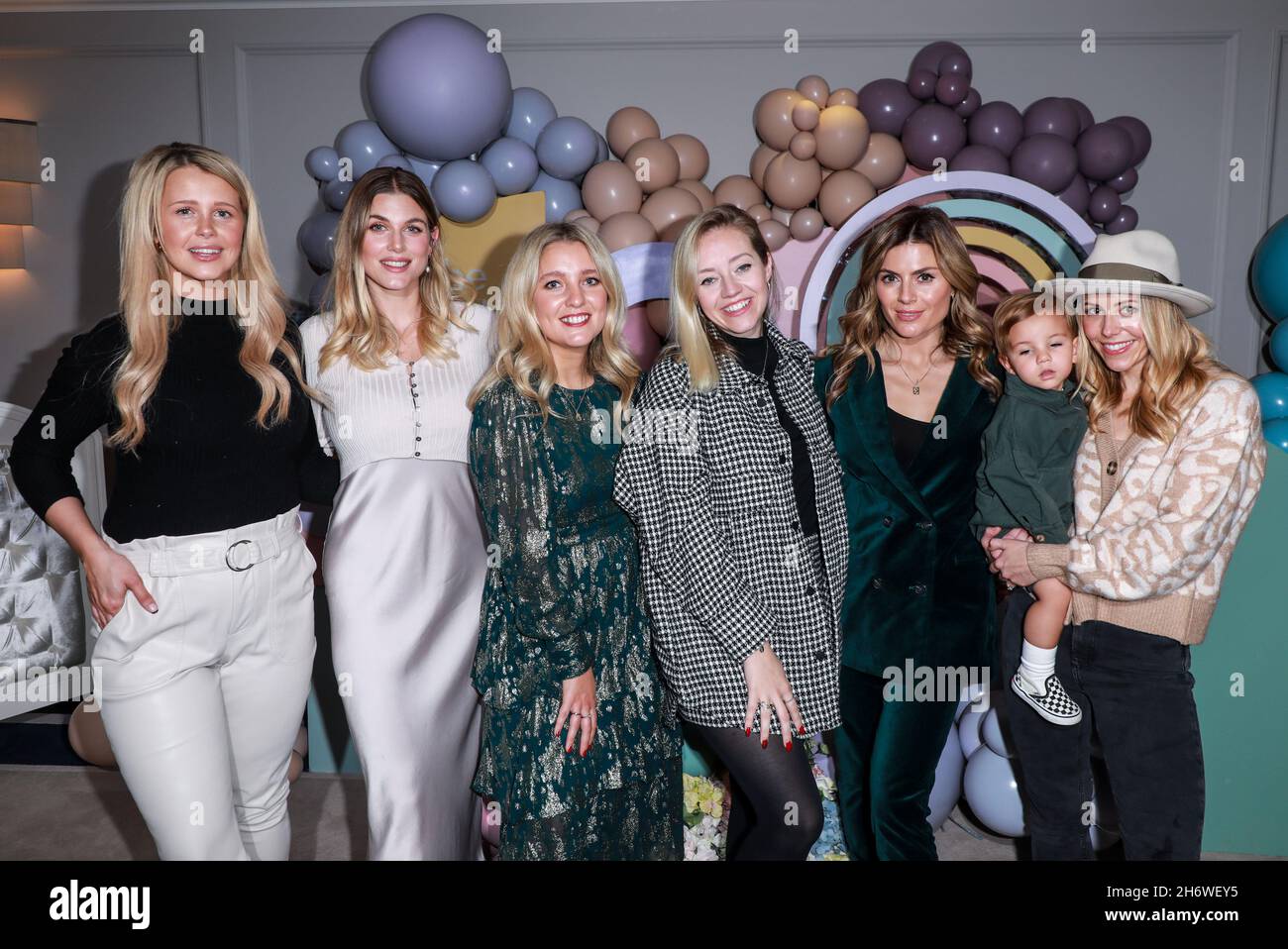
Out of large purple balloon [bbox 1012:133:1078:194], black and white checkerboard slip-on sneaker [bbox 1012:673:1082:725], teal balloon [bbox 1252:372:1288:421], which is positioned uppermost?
large purple balloon [bbox 1012:133:1078:194]

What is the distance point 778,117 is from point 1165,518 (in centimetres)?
255

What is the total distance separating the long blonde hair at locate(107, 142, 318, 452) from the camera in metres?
1.98

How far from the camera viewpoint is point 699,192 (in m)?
3.91

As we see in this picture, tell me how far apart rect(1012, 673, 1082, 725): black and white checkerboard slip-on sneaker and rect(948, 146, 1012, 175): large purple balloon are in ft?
7.72

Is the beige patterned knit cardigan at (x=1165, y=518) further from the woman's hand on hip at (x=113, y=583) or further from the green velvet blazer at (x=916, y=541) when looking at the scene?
the woman's hand on hip at (x=113, y=583)

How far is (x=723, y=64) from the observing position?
4328 millimetres

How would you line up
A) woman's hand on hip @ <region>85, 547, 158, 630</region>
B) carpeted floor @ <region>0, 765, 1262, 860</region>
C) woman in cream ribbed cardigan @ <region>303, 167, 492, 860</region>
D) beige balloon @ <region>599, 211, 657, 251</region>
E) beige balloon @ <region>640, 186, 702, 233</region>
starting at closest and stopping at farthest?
woman's hand on hip @ <region>85, 547, 158, 630</region>
woman in cream ribbed cardigan @ <region>303, 167, 492, 860</region>
carpeted floor @ <region>0, 765, 1262, 860</region>
beige balloon @ <region>599, 211, 657, 251</region>
beige balloon @ <region>640, 186, 702, 233</region>

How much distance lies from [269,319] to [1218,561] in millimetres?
2275

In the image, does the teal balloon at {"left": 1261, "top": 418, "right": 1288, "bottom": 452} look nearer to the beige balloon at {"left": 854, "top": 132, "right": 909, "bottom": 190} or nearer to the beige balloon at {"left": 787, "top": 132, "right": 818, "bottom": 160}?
the beige balloon at {"left": 854, "top": 132, "right": 909, "bottom": 190}

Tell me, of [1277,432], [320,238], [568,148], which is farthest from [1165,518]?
[320,238]

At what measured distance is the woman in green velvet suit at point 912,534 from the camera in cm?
223

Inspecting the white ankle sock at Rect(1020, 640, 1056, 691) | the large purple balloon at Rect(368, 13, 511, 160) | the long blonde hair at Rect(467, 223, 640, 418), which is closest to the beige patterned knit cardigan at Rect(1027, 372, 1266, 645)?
the white ankle sock at Rect(1020, 640, 1056, 691)

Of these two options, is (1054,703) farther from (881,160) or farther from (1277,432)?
(881,160)
